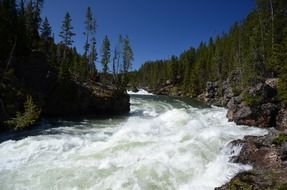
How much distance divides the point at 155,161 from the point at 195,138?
4.29m

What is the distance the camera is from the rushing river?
1002 centimetres

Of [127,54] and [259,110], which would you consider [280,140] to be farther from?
[127,54]

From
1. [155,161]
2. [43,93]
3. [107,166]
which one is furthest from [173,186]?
[43,93]

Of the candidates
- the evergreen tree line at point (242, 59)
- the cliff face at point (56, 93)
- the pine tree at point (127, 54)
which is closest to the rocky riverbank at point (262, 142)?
the evergreen tree line at point (242, 59)

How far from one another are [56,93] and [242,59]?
3346 centimetres

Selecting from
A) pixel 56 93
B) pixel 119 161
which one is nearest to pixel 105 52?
pixel 56 93

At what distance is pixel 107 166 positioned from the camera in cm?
1158

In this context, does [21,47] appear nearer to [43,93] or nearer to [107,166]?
[43,93]

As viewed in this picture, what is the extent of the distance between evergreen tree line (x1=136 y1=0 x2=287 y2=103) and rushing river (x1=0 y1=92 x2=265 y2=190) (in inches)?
465

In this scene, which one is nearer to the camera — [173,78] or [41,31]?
[41,31]

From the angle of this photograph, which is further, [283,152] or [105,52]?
[105,52]

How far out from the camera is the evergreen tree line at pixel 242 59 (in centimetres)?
2930

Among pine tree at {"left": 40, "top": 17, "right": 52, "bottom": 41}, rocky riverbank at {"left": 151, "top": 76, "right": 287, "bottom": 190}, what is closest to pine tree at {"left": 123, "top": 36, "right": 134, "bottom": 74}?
pine tree at {"left": 40, "top": 17, "right": 52, "bottom": 41}

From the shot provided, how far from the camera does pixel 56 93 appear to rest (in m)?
27.7
